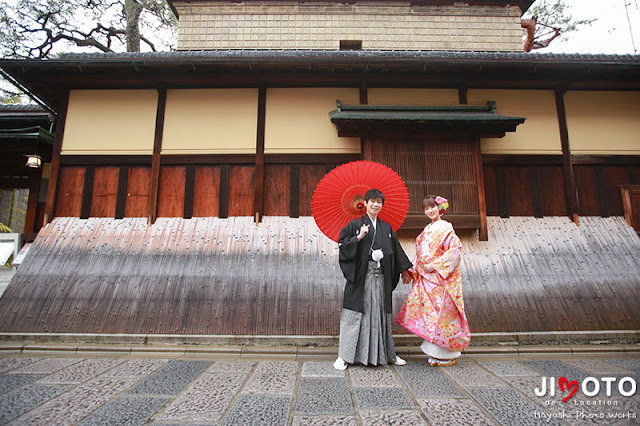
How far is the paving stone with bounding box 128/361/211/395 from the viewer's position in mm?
3023

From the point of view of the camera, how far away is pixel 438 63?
18.9ft

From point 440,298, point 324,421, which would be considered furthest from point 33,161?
point 440,298

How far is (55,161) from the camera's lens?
242 inches

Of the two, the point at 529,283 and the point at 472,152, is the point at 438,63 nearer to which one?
the point at 472,152

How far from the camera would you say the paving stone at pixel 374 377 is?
3.16 m

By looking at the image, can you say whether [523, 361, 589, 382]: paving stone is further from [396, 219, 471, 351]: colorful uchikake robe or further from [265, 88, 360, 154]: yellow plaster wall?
[265, 88, 360, 154]: yellow plaster wall

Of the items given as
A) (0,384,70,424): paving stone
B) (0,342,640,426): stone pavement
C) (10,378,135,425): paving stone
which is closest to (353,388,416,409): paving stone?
(0,342,640,426): stone pavement

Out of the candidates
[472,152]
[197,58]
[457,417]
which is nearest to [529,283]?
[472,152]

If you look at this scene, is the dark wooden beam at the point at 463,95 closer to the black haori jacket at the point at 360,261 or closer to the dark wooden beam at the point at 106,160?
the black haori jacket at the point at 360,261

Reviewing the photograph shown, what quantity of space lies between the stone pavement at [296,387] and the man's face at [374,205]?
201 cm

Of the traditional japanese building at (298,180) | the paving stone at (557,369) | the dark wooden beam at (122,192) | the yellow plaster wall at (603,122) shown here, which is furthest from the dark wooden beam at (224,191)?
the yellow plaster wall at (603,122)

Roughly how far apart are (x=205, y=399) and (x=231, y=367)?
3.31 feet

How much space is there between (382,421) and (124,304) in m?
4.85

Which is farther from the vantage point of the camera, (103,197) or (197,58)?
(103,197)
